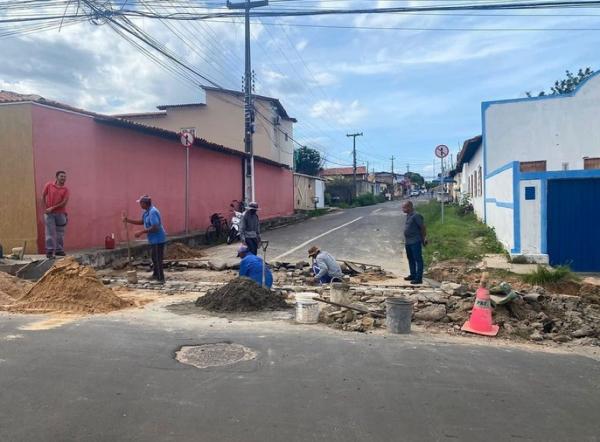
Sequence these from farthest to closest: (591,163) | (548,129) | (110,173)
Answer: (548,129)
(591,163)
(110,173)

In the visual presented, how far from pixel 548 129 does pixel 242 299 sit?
17.0 m

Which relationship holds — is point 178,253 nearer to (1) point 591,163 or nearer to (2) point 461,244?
(2) point 461,244

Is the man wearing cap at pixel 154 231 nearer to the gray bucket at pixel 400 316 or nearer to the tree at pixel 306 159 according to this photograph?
the gray bucket at pixel 400 316

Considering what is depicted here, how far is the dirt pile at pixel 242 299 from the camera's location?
26.7ft

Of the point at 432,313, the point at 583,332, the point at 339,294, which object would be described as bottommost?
the point at 583,332

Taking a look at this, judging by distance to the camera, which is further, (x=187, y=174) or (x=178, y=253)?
(x=187, y=174)

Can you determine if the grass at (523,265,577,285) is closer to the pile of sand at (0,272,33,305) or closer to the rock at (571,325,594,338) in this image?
the rock at (571,325,594,338)

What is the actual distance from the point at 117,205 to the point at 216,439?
12.1 meters

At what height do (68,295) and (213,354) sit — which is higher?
(68,295)

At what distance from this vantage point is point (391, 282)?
431 inches

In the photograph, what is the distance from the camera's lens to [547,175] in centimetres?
1181

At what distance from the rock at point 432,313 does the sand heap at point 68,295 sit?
15.3 ft

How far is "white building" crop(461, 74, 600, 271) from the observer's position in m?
11.6

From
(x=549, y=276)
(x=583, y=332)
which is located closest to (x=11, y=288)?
(x=583, y=332)
